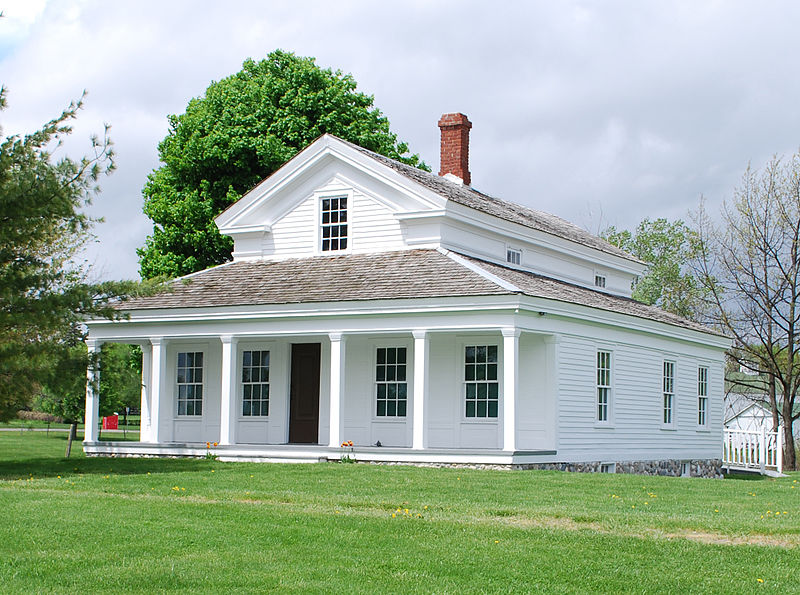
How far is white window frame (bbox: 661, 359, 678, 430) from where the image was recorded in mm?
27469

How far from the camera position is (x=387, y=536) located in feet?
38.3

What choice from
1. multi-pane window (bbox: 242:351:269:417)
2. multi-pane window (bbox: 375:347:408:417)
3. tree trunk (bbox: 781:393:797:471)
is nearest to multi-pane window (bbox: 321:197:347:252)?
multi-pane window (bbox: 242:351:269:417)

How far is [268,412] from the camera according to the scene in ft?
85.1

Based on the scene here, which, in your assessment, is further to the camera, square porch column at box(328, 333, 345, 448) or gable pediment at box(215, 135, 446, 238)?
gable pediment at box(215, 135, 446, 238)

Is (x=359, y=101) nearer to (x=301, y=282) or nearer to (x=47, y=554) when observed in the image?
(x=301, y=282)

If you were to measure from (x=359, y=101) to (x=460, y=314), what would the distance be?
19459mm

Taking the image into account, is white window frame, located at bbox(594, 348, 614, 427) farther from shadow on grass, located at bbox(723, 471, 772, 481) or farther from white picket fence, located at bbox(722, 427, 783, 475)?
white picket fence, located at bbox(722, 427, 783, 475)

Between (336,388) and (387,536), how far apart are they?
11.2 metres

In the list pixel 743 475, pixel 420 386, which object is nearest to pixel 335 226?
pixel 420 386

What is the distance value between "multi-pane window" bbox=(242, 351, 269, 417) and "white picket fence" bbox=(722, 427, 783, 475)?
13707 mm

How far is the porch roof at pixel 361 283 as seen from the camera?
22.1 m

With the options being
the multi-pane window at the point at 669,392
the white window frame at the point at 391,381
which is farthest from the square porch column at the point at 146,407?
the multi-pane window at the point at 669,392

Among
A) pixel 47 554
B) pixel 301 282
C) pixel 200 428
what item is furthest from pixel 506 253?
pixel 47 554

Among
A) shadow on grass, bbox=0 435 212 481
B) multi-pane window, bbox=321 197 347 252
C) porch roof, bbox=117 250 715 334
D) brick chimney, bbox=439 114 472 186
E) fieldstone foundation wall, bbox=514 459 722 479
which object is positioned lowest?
fieldstone foundation wall, bbox=514 459 722 479
